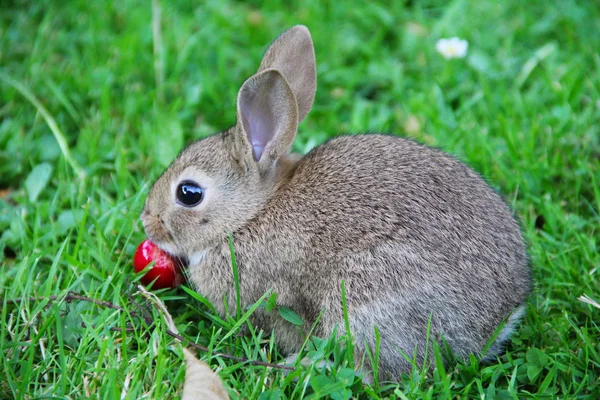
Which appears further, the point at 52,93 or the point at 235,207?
the point at 52,93

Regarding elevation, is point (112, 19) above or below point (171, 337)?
above

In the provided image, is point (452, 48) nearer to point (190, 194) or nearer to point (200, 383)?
point (190, 194)

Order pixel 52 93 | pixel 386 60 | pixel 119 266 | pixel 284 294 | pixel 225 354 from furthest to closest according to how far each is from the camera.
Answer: pixel 386 60, pixel 52 93, pixel 119 266, pixel 284 294, pixel 225 354

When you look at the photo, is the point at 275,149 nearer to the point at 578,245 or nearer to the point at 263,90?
the point at 263,90

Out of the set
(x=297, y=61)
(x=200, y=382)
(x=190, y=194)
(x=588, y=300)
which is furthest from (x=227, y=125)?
(x=588, y=300)

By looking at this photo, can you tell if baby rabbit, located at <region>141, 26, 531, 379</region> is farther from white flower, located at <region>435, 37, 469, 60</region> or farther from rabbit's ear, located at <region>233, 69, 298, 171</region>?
white flower, located at <region>435, 37, 469, 60</region>

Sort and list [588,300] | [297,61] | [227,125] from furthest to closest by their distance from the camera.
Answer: [227,125] < [297,61] < [588,300]

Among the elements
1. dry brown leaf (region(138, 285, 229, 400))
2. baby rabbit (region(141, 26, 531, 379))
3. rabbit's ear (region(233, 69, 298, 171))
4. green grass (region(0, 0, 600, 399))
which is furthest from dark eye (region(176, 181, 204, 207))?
dry brown leaf (region(138, 285, 229, 400))

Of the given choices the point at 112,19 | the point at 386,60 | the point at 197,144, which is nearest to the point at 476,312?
the point at 197,144
